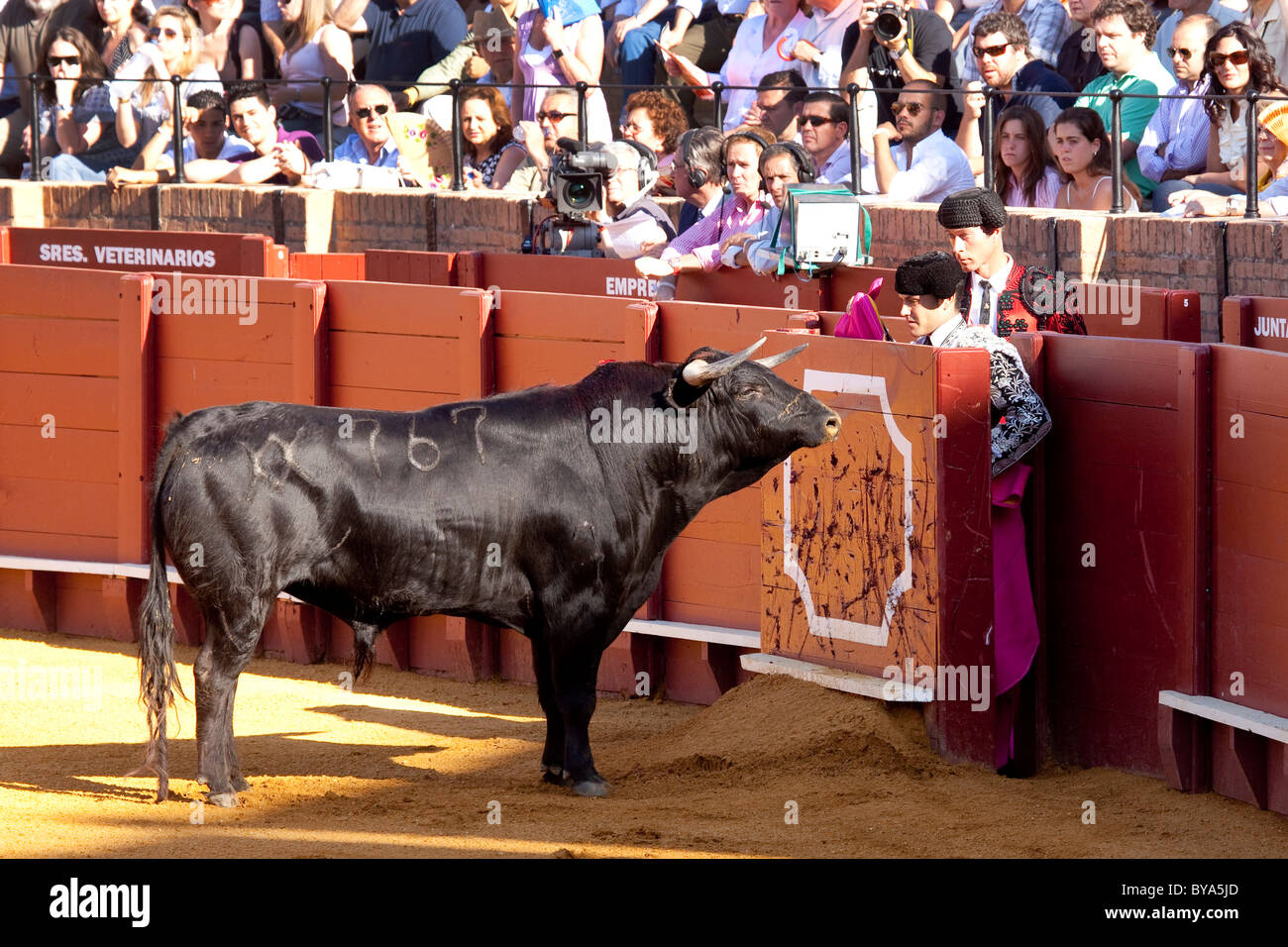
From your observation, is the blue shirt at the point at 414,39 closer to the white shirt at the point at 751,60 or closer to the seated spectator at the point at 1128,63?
the white shirt at the point at 751,60

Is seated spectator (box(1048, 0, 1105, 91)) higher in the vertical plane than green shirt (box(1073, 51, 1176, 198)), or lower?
higher

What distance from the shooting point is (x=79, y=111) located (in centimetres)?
1669

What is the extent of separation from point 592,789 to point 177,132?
9.72 meters

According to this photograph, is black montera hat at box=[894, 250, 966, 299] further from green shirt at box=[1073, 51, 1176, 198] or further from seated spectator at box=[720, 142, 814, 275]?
green shirt at box=[1073, 51, 1176, 198]

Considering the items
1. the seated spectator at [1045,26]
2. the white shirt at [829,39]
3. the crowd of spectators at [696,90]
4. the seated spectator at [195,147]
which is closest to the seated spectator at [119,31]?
the crowd of spectators at [696,90]

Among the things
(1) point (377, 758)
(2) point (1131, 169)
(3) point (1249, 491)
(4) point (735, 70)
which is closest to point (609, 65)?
(4) point (735, 70)

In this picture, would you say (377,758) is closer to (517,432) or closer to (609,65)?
(517,432)

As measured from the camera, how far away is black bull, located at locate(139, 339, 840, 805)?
264 inches

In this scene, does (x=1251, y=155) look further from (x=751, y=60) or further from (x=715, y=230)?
(x=751, y=60)

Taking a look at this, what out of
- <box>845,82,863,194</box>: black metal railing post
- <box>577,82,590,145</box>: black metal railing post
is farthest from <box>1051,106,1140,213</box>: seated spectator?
<box>577,82,590,145</box>: black metal railing post

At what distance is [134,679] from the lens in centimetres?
931

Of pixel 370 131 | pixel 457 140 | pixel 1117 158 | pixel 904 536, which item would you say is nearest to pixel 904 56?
pixel 1117 158

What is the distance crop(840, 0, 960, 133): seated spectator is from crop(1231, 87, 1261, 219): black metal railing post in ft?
7.52

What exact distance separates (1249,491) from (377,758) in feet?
11.2
